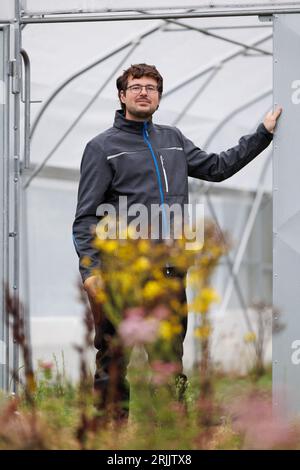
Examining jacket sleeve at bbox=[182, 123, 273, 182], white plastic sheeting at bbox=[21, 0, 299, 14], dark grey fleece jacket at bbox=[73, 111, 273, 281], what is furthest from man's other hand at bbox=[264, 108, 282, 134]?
white plastic sheeting at bbox=[21, 0, 299, 14]

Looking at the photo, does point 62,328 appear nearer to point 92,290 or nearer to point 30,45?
point 30,45

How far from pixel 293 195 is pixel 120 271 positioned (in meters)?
2.37

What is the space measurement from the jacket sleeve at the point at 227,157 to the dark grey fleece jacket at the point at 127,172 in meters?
0.10

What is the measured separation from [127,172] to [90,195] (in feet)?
0.68

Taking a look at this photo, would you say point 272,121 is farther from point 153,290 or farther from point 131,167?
point 153,290

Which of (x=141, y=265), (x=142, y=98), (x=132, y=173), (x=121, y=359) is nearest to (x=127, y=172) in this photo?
(x=132, y=173)

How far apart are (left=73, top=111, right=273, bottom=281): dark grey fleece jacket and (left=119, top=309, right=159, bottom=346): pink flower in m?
1.90

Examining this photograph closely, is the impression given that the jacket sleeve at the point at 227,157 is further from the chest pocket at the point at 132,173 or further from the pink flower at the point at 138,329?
the pink flower at the point at 138,329

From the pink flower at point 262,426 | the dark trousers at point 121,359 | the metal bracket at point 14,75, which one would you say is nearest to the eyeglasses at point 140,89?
the dark trousers at point 121,359

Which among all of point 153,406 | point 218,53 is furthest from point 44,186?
point 153,406

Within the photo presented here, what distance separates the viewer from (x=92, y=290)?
4.87m

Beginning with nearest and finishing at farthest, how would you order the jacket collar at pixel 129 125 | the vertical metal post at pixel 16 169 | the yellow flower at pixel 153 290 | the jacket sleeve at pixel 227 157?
the yellow flower at pixel 153 290
the jacket collar at pixel 129 125
the jacket sleeve at pixel 227 157
the vertical metal post at pixel 16 169

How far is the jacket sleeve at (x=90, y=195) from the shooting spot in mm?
5250
